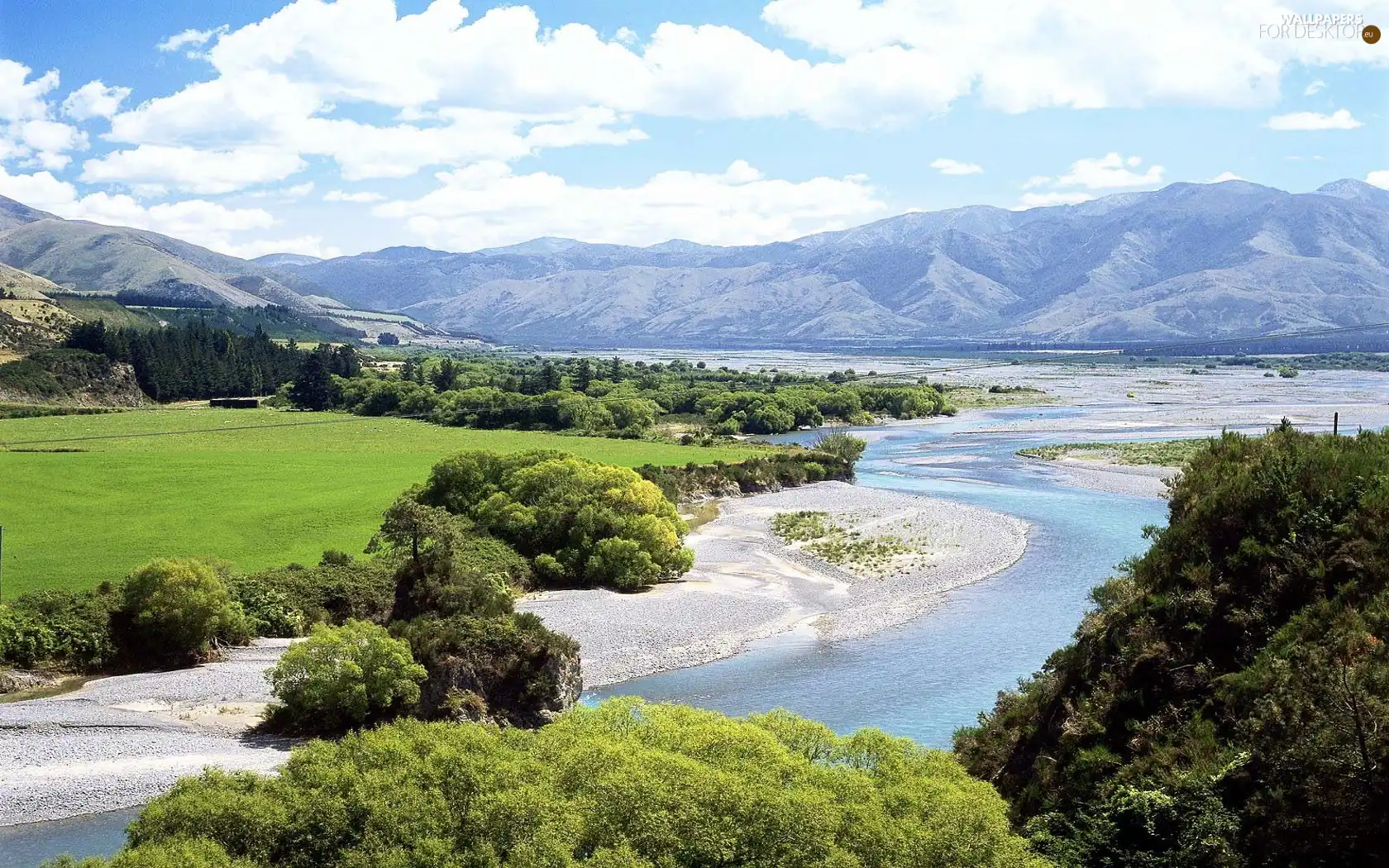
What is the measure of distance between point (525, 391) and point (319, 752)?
123 m

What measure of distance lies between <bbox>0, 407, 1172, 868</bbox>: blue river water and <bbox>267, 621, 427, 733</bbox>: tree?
5.71 meters

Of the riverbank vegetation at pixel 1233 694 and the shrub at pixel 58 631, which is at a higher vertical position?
the riverbank vegetation at pixel 1233 694

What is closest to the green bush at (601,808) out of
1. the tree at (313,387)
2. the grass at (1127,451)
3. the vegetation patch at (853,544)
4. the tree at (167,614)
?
the tree at (167,614)

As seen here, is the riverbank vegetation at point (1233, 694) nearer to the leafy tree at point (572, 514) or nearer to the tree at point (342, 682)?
the tree at point (342, 682)

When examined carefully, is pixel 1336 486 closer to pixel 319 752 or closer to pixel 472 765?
pixel 472 765

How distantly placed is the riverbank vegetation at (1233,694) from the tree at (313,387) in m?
127

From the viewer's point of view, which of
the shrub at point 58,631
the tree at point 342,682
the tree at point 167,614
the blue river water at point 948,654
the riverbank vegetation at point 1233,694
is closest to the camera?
the riverbank vegetation at point 1233,694

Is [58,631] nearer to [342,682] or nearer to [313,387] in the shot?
[342,682]

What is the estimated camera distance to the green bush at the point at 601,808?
1736 cm

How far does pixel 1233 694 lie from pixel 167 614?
111ft

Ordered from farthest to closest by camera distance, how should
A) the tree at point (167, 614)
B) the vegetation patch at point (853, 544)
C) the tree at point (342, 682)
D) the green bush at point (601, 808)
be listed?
the vegetation patch at point (853, 544), the tree at point (167, 614), the tree at point (342, 682), the green bush at point (601, 808)

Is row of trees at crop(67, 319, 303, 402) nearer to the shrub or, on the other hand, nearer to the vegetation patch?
the vegetation patch

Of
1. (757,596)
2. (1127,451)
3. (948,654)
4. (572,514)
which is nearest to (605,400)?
(1127,451)

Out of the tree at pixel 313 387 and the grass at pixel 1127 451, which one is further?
the tree at pixel 313 387
